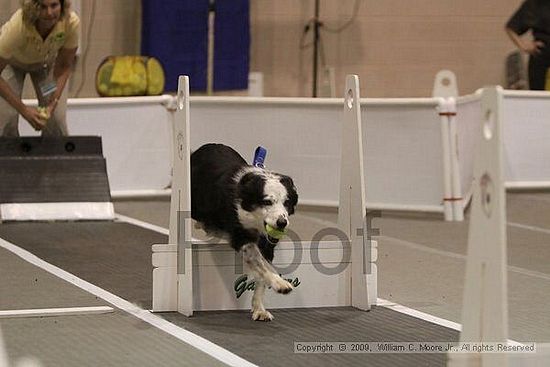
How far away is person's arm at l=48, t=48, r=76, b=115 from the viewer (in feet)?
25.5

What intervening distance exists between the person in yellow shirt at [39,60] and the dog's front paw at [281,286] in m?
3.07

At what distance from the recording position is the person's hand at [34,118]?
7660 millimetres

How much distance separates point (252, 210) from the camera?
16.3 feet

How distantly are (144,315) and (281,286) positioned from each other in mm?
634

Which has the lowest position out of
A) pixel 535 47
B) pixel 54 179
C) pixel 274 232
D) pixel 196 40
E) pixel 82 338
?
pixel 82 338

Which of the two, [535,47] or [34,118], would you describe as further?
[535,47]

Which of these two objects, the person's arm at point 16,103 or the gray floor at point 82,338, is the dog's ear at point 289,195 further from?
the person's arm at point 16,103

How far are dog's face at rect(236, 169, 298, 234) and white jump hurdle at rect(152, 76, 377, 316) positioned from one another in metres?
0.24

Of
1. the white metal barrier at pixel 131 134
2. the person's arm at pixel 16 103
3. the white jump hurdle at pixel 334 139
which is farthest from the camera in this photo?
the white metal barrier at pixel 131 134

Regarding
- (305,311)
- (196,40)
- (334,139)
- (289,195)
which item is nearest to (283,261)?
(305,311)

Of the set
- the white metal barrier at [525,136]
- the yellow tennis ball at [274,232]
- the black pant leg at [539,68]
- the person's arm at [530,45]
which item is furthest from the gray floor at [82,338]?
the black pant leg at [539,68]

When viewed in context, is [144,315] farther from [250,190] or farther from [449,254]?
[449,254]

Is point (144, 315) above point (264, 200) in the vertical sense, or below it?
below

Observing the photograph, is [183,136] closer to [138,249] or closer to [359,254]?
[359,254]
